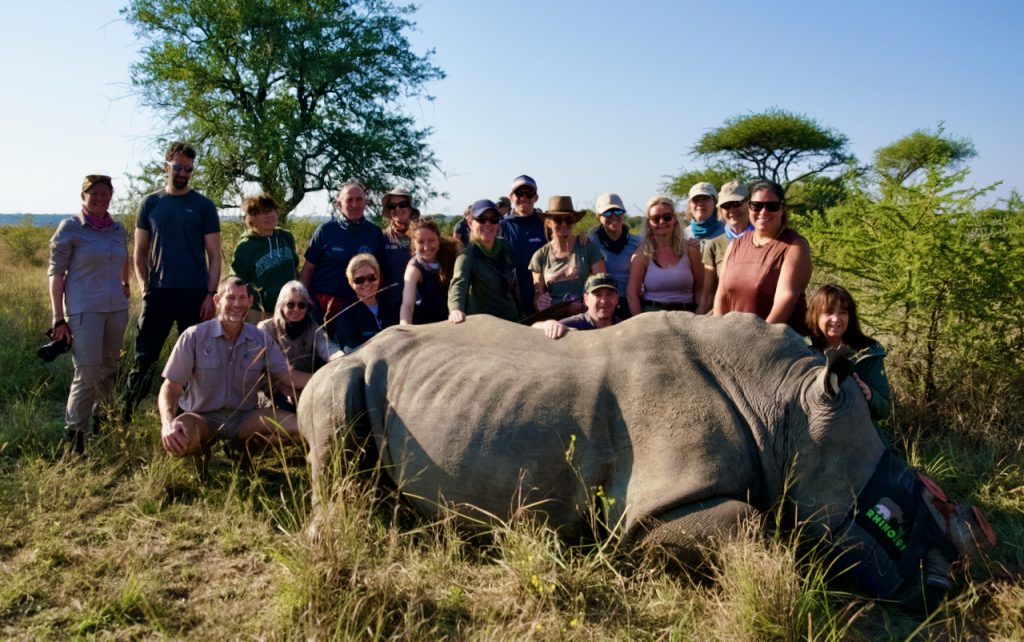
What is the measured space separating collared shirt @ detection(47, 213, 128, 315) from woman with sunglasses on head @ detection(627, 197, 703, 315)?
13.2ft

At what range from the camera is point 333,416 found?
4.34 meters

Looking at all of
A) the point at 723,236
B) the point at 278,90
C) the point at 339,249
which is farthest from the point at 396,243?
the point at 278,90

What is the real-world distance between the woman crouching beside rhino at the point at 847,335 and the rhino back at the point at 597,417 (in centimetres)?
79

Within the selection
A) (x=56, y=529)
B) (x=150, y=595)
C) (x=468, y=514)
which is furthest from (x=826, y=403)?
(x=56, y=529)

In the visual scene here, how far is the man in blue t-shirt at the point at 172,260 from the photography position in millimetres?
5938

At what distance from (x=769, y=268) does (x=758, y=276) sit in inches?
3.3

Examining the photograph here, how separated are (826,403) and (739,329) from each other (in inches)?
23.2

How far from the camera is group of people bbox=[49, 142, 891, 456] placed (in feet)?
16.2

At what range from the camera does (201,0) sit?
17766 mm

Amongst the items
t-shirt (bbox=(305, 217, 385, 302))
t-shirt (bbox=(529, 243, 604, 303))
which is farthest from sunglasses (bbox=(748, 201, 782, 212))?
t-shirt (bbox=(305, 217, 385, 302))

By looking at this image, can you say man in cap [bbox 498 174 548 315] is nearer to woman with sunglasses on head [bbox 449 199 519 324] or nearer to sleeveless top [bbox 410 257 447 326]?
woman with sunglasses on head [bbox 449 199 519 324]

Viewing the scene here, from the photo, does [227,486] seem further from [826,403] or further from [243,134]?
[243,134]

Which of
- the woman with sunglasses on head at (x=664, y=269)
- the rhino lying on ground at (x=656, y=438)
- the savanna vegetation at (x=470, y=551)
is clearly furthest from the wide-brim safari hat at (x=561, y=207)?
the savanna vegetation at (x=470, y=551)

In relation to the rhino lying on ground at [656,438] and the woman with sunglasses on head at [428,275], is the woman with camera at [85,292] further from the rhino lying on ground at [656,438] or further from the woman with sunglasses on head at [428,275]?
the rhino lying on ground at [656,438]
